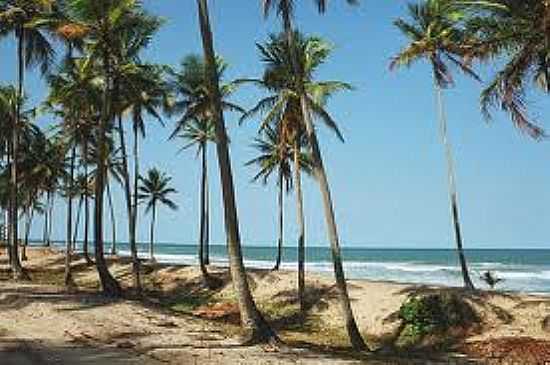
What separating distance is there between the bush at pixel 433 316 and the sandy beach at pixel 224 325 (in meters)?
→ 0.46

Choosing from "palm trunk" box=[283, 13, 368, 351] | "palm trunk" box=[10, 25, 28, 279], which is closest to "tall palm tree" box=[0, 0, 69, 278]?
"palm trunk" box=[10, 25, 28, 279]

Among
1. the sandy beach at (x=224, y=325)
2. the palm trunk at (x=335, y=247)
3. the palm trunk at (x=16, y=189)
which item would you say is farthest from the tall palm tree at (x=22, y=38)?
the palm trunk at (x=335, y=247)

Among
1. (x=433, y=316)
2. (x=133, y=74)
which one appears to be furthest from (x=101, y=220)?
(x=433, y=316)

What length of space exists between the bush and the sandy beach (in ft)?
1.51

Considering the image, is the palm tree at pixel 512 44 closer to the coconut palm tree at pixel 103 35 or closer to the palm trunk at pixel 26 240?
A: the coconut palm tree at pixel 103 35

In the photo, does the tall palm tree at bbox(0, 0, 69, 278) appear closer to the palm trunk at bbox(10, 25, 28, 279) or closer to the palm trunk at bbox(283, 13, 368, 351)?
the palm trunk at bbox(10, 25, 28, 279)

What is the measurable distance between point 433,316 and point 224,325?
856 cm

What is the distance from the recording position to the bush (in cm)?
2705

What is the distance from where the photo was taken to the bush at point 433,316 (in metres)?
27.0

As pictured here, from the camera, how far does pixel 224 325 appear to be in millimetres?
23141

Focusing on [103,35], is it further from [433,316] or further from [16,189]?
[433,316]

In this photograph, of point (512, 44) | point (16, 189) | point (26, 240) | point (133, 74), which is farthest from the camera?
point (26, 240)

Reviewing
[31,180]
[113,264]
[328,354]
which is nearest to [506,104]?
[328,354]

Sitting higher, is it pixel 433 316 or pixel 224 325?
pixel 224 325
